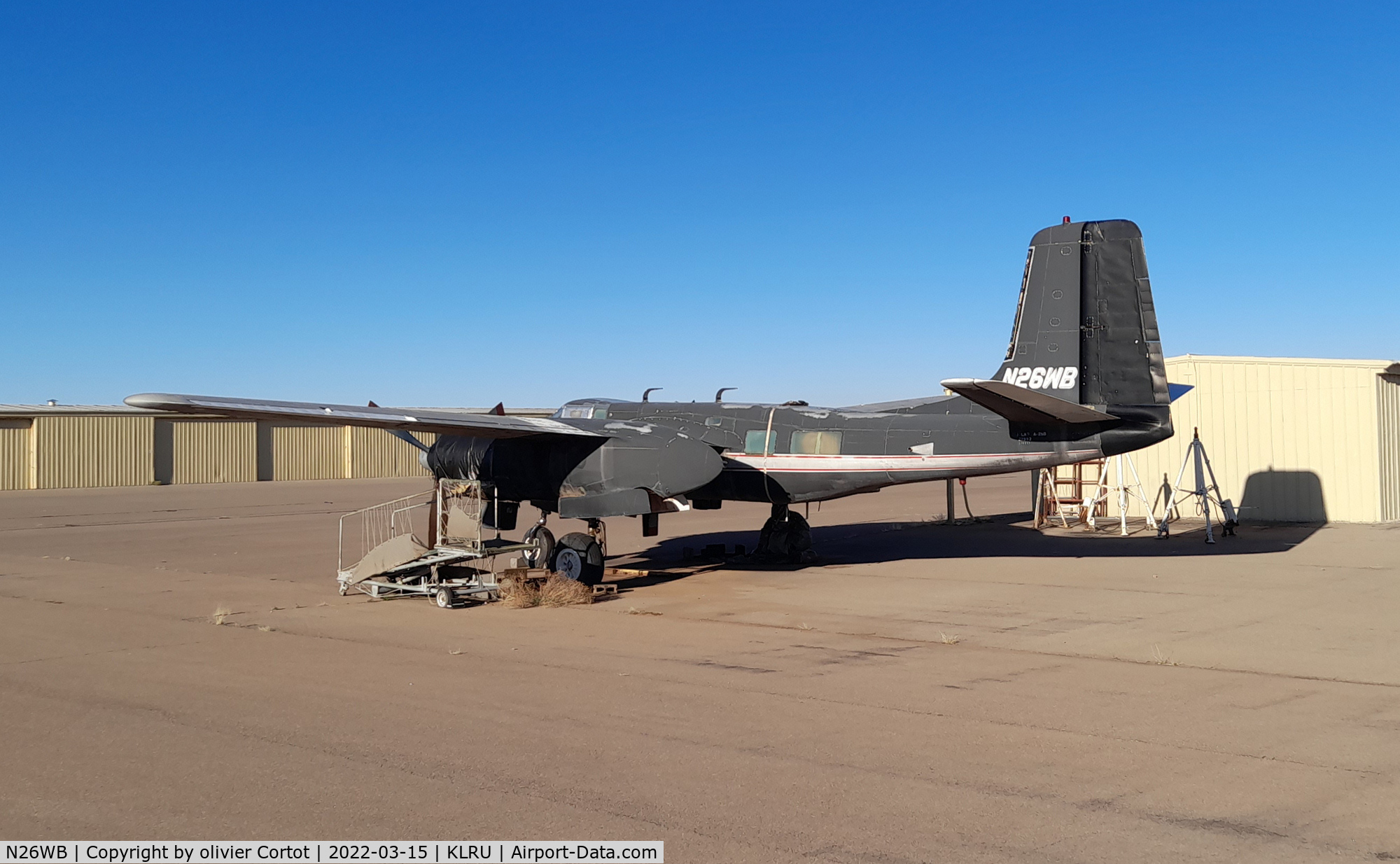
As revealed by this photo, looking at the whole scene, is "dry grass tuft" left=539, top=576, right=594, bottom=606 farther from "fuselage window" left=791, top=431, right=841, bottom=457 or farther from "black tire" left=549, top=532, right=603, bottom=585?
"fuselage window" left=791, top=431, right=841, bottom=457

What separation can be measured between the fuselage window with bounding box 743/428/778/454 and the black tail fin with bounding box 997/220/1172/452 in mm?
4023

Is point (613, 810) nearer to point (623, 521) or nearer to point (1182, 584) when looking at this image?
point (1182, 584)

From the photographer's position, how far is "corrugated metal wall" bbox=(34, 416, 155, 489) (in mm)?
46750

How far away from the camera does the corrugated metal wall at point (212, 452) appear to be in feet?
168

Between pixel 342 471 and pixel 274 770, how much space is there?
53596 mm

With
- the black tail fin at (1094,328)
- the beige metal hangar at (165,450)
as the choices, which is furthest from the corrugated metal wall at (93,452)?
Result: the black tail fin at (1094,328)

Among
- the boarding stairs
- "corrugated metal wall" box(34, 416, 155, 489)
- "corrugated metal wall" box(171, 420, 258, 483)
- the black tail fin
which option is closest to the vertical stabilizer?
the black tail fin

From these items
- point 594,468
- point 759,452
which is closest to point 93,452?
point 594,468

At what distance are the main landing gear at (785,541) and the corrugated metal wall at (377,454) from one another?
3996 centimetres

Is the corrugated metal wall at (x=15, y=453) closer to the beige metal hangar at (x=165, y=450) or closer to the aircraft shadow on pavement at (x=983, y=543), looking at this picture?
the beige metal hangar at (x=165, y=450)

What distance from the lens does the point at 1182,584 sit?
15.7 meters

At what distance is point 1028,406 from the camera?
1486cm

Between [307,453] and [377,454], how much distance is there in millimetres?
4312

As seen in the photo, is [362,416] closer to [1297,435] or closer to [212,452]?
[1297,435]
